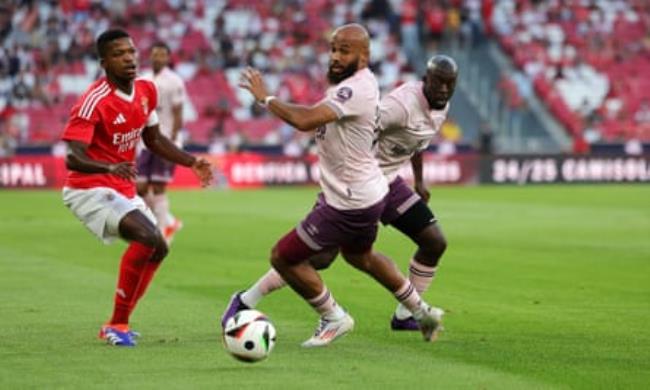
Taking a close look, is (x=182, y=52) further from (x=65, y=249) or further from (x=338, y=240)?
(x=338, y=240)

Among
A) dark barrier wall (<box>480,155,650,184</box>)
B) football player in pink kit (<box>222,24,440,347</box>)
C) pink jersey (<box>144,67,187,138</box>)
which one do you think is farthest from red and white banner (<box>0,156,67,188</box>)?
football player in pink kit (<box>222,24,440,347</box>)

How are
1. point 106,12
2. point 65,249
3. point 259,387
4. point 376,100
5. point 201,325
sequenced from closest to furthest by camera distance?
point 259,387, point 376,100, point 201,325, point 65,249, point 106,12

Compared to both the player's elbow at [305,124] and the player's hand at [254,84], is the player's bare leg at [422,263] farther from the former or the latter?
the player's hand at [254,84]

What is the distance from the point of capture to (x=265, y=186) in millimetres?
39906

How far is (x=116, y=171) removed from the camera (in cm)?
1097

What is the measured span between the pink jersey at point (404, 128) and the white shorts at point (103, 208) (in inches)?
80.0

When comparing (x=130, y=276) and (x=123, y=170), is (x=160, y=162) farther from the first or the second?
(x=123, y=170)

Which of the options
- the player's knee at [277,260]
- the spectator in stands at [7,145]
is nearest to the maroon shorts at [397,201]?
the player's knee at [277,260]

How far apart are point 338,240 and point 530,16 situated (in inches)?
1584

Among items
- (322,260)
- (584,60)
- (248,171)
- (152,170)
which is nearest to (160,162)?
(152,170)

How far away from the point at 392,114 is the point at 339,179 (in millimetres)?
1588

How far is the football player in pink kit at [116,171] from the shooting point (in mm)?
11125

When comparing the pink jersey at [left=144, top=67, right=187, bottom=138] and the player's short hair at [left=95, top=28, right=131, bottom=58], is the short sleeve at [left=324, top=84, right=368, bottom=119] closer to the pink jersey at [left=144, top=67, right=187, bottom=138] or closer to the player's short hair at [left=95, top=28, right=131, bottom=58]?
the player's short hair at [left=95, top=28, right=131, bottom=58]

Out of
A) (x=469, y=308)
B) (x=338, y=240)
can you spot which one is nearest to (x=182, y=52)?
(x=469, y=308)
